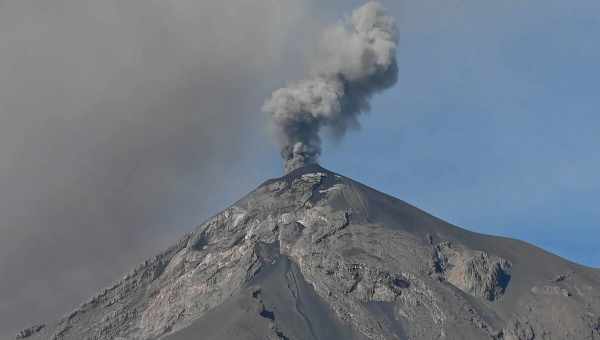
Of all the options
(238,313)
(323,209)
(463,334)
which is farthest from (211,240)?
(463,334)

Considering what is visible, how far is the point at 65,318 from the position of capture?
16912 cm

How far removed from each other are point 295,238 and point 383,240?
11.1 meters

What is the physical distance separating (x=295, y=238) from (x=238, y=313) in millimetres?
24050

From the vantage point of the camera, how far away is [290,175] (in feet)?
598

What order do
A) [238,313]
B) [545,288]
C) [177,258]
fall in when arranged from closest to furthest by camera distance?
[238,313]
[545,288]
[177,258]

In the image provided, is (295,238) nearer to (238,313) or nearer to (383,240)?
(383,240)

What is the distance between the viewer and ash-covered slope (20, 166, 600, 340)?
5984 inches

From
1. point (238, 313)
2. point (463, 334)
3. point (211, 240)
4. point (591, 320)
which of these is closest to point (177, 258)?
point (211, 240)

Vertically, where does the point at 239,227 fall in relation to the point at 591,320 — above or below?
above

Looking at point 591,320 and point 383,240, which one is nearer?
point 591,320

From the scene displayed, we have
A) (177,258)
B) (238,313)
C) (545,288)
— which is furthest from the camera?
(177,258)

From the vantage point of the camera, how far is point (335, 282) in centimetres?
16050

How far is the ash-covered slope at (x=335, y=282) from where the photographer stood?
499 feet

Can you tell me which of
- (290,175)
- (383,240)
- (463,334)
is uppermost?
(290,175)
